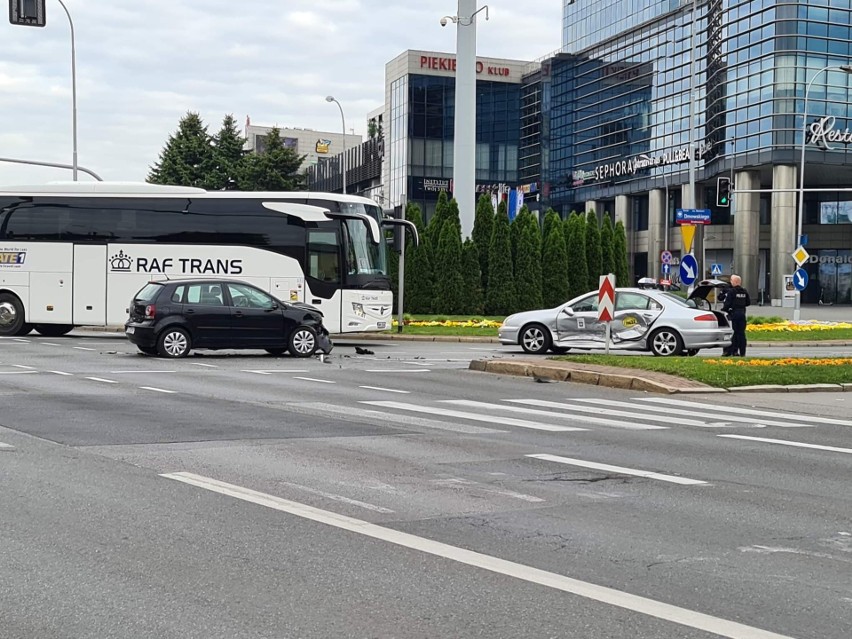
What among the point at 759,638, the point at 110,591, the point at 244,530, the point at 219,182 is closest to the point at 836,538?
the point at 759,638

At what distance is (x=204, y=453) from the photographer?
9.73 m

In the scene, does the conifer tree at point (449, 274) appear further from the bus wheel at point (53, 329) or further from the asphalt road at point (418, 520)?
the asphalt road at point (418, 520)

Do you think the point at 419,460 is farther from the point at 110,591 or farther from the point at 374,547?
the point at 110,591

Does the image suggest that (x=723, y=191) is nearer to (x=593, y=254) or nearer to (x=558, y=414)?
(x=593, y=254)

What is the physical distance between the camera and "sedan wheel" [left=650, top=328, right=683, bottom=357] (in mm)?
23594

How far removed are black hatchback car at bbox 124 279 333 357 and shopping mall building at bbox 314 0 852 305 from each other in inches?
1256

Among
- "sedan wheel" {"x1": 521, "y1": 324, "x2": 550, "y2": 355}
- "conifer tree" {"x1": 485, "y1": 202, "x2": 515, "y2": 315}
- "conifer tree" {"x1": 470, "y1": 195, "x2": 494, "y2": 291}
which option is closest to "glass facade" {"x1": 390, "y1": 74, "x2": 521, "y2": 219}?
"conifer tree" {"x1": 470, "y1": 195, "x2": 494, "y2": 291}

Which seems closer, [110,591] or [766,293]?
[110,591]

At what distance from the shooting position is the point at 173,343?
22.3 metres

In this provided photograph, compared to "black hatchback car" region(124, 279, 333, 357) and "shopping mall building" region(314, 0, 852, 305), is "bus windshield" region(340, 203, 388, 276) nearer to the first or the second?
"black hatchback car" region(124, 279, 333, 357)

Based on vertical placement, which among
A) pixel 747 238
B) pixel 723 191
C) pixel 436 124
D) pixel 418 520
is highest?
pixel 436 124

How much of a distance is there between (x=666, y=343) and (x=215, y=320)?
9481 mm

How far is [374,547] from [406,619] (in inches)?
55.0

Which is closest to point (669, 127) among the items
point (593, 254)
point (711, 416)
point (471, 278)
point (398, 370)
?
point (593, 254)
